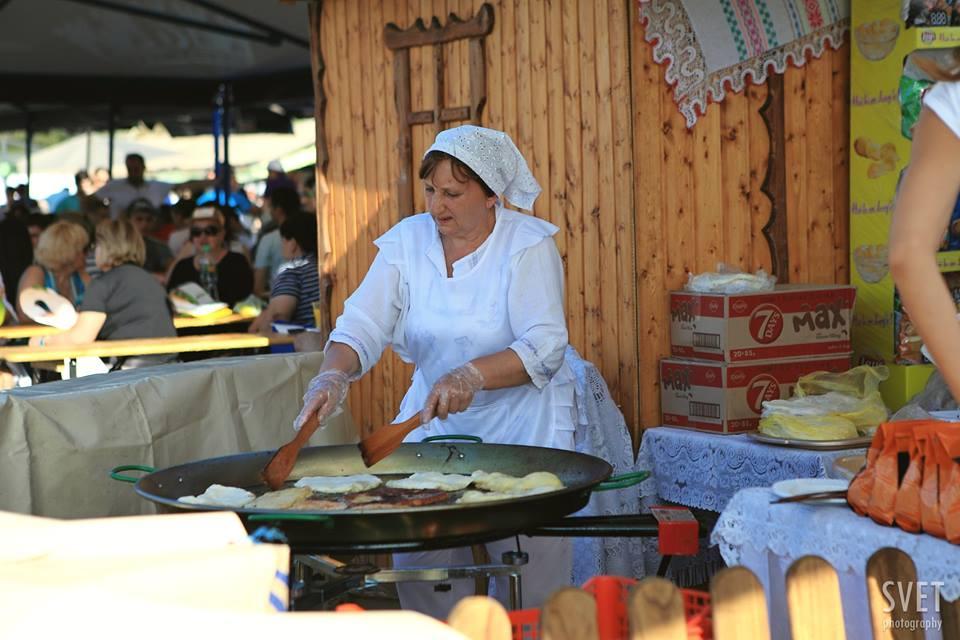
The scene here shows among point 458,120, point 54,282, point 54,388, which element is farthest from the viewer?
point 54,282

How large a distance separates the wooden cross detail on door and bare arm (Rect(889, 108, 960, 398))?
3.58m

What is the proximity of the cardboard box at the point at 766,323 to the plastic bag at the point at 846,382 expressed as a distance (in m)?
0.14

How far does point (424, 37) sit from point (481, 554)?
3.08 meters

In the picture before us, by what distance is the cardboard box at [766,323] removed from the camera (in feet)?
15.8

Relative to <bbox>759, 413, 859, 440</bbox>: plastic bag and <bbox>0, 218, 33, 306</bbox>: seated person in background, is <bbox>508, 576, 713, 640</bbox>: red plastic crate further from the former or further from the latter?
<bbox>0, 218, 33, 306</bbox>: seated person in background

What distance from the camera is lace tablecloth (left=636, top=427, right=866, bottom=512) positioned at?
4.40 meters

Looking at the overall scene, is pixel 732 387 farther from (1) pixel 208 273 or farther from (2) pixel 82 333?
(1) pixel 208 273

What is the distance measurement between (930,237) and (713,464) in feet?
8.79

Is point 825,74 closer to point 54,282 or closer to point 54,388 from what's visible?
point 54,388

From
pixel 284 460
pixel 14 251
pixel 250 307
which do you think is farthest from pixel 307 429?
pixel 14 251

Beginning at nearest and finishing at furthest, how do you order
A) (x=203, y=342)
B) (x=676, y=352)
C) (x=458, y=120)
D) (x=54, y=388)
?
1. (x=54, y=388)
2. (x=676, y=352)
3. (x=458, y=120)
4. (x=203, y=342)

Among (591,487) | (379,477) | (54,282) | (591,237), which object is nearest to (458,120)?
(591,237)

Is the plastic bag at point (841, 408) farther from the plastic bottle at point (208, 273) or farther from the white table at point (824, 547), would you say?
the plastic bottle at point (208, 273)

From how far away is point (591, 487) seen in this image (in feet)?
9.29
